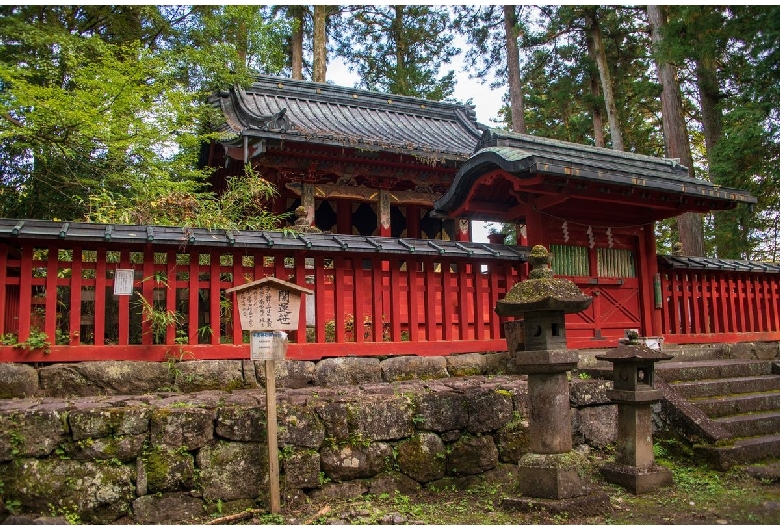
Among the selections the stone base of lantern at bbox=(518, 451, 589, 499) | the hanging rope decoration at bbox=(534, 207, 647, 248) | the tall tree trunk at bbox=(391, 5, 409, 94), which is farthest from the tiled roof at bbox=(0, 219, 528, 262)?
the tall tree trunk at bbox=(391, 5, 409, 94)

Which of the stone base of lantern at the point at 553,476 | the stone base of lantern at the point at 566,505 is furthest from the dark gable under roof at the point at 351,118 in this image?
the stone base of lantern at the point at 566,505

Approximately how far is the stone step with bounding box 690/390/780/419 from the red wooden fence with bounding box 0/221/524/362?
2.67 meters

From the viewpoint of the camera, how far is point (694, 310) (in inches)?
398

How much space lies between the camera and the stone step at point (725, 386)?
7641 millimetres

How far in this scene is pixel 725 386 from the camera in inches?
314

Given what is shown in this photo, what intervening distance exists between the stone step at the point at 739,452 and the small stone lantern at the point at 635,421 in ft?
2.79

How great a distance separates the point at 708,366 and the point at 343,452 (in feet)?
19.4

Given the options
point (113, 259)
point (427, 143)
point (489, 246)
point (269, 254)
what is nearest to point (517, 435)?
point (489, 246)

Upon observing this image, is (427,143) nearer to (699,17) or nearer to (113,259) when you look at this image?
(699,17)

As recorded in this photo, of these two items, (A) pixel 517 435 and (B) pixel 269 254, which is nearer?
(A) pixel 517 435

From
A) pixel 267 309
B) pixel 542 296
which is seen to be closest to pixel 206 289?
pixel 267 309

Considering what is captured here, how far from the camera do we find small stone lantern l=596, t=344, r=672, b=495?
5.77m

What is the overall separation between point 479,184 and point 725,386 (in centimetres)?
445

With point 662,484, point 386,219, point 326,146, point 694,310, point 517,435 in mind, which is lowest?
point 662,484
